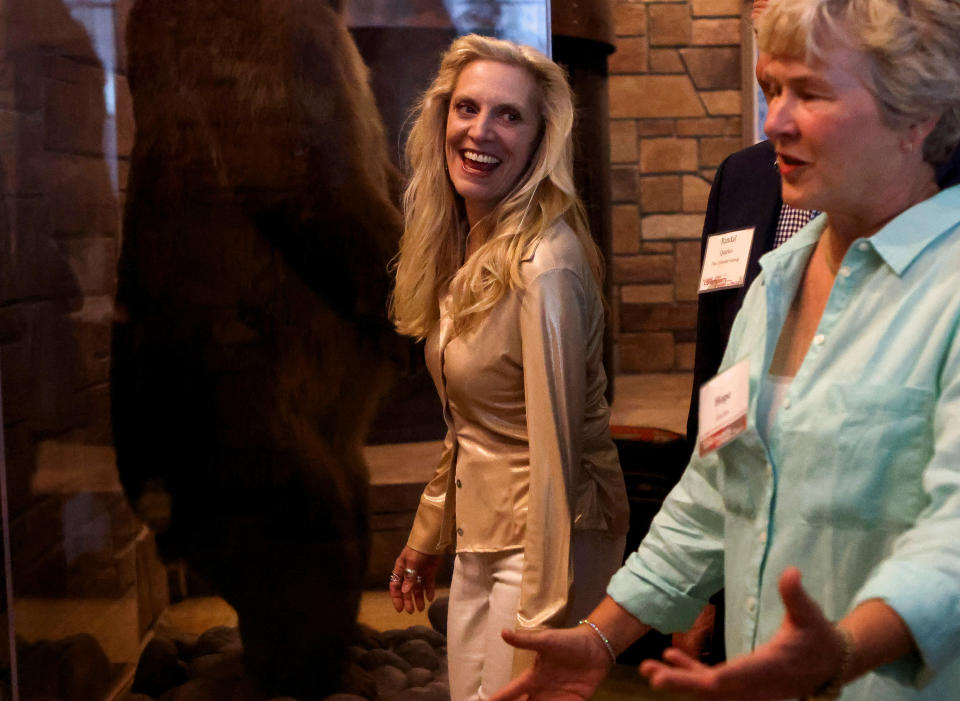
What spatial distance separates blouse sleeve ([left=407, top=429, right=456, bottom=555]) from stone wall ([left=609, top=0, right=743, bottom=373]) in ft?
12.9

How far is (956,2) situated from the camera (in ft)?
2.92

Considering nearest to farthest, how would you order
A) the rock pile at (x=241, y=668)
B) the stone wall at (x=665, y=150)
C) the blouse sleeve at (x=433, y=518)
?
the blouse sleeve at (x=433, y=518) < the rock pile at (x=241, y=668) < the stone wall at (x=665, y=150)

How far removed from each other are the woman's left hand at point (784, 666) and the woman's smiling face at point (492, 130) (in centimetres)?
110

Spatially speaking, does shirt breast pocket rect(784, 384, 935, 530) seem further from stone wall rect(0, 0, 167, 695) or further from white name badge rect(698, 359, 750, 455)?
stone wall rect(0, 0, 167, 695)

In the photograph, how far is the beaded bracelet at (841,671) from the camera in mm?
740

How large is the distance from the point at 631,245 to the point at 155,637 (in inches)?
161

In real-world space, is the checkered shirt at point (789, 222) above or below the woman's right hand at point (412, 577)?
above

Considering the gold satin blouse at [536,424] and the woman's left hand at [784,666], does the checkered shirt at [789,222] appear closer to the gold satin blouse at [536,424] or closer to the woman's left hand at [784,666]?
the gold satin blouse at [536,424]

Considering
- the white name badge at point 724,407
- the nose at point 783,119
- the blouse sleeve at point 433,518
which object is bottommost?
the blouse sleeve at point 433,518

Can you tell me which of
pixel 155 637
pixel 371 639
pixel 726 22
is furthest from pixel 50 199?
pixel 726 22

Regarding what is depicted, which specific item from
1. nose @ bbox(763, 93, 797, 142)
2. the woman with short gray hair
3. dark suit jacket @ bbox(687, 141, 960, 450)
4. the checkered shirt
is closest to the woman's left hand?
the woman with short gray hair

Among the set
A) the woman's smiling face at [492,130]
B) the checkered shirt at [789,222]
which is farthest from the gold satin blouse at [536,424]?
the checkered shirt at [789,222]

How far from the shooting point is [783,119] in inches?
37.2

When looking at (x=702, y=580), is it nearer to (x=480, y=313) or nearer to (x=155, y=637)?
(x=480, y=313)
